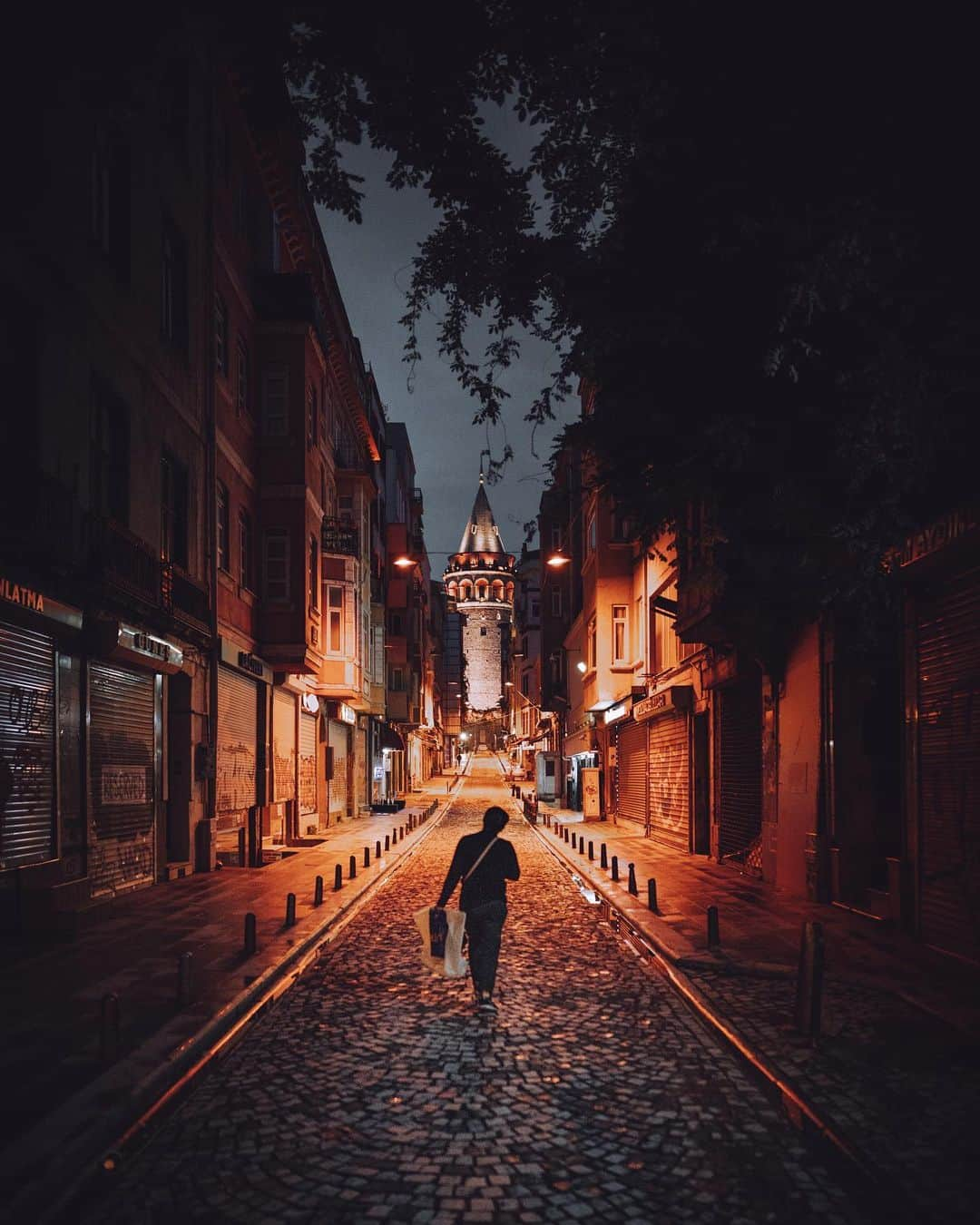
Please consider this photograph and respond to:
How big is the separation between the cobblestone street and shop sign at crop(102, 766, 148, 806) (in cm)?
658

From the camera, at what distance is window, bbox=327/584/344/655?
102 ft

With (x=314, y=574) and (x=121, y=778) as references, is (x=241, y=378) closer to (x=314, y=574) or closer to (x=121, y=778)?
(x=314, y=574)

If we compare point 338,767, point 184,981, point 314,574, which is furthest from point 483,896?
point 338,767

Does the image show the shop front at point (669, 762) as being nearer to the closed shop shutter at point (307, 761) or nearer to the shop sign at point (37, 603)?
the closed shop shutter at point (307, 761)

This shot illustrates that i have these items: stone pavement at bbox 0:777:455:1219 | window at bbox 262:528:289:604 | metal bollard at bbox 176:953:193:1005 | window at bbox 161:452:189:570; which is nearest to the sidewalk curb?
stone pavement at bbox 0:777:455:1219

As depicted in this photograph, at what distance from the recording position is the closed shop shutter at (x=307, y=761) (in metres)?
29.5

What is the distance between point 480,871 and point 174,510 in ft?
39.3

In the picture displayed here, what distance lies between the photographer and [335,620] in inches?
1230

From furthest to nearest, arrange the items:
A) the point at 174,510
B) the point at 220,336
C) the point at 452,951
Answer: the point at 220,336, the point at 174,510, the point at 452,951

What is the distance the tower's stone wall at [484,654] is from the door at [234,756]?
136 meters

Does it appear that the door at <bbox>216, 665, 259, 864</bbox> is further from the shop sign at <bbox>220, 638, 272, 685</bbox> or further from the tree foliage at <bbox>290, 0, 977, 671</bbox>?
the tree foliage at <bbox>290, 0, 977, 671</bbox>

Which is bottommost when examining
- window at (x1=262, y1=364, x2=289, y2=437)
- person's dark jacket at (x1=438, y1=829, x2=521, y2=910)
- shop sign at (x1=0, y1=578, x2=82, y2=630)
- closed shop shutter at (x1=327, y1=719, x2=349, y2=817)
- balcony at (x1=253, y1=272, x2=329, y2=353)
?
closed shop shutter at (x1=327, y1=719, x2=349, y2=817)

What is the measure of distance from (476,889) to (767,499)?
5.92 m

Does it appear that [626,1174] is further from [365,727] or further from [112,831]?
[365,727]
